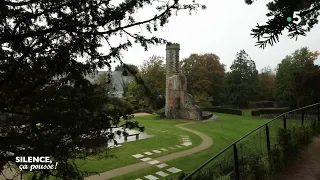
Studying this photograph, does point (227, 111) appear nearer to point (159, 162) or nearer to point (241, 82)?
point (241, 82)

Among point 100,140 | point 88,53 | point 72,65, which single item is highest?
point 88,53

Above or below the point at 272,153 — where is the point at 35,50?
above

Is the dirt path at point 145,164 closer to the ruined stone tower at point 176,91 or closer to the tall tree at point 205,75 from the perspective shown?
the ruined stone tower at point 176,91

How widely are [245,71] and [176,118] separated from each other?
2016cm

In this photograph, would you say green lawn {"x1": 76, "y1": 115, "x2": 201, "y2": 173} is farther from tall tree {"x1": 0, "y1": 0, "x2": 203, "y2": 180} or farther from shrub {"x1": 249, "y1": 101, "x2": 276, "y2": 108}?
shrub {"x1": 249, "y1": 101, "x2": 276, "y2": 108}

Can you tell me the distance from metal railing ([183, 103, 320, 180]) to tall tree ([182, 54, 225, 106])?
30.6 m

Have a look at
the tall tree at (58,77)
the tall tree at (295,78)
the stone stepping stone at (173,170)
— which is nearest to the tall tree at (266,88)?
the tall tree at (295,78)

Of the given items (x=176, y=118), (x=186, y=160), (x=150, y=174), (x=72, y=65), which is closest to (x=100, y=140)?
(x=72, y=65)

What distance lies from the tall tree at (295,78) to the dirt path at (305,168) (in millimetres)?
24820

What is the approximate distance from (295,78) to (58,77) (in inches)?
1289

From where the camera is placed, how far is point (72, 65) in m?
3.92

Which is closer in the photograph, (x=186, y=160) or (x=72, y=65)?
(x=72, y=65)

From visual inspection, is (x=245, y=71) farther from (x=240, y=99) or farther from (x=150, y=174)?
(x=150, y=174)

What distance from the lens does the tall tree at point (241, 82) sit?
138 ft
